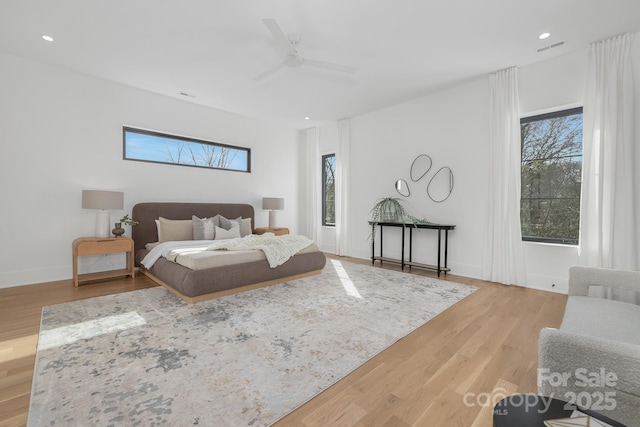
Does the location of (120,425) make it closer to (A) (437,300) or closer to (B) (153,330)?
(B) (153,330)

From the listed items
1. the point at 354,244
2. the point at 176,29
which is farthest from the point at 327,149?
the point at 176,29

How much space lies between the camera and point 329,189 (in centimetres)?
688

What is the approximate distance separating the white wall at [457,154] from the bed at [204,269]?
2.12 meters

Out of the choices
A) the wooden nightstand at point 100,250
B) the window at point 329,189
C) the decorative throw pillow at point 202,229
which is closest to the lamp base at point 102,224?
the wooden nightstand at point 100,250

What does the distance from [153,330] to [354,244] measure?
4349mm

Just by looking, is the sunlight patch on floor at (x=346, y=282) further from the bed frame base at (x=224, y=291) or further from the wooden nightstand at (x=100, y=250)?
the wooden nightstand at (x=100, y=250)

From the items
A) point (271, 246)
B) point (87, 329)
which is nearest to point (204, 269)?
point (271, 246)

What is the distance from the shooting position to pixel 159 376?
1.76 meters

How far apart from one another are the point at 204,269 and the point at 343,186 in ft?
12.5

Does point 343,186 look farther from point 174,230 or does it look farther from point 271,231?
point 174,230

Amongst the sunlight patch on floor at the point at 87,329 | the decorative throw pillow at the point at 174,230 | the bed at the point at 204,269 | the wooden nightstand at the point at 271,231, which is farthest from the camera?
the wooden nightstand at the point at 271,231

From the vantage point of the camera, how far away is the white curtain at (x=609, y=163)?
9.86 feet

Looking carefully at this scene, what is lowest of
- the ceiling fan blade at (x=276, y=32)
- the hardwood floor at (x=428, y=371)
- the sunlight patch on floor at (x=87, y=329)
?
the hardwood floor at (x=428, y=371)

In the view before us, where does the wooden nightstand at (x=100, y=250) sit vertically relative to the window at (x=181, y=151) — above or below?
below
